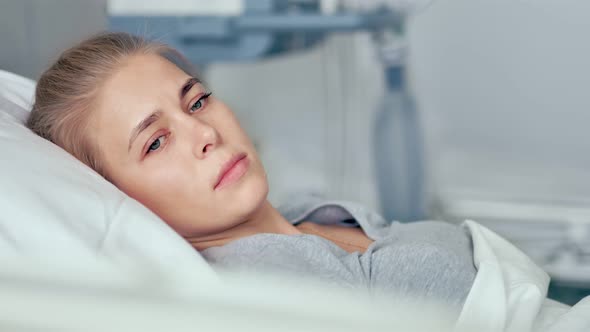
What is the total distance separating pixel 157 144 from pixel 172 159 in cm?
3

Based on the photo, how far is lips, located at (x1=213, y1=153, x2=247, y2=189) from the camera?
104 centimetres

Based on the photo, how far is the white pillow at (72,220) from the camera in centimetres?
83

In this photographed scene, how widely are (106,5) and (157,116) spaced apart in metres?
0.90

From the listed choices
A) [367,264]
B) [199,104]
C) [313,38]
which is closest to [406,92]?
[313,38]

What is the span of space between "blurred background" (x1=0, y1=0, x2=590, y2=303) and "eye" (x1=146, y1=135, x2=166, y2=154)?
0.62m

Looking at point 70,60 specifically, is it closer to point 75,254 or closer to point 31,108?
point 31,108

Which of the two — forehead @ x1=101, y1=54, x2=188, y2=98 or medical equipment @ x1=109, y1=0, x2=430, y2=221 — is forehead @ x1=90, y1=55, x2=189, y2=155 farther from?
medical equipment @ x1=109, y1=0, x2=430, y2=221

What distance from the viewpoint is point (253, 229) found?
3.60 ft

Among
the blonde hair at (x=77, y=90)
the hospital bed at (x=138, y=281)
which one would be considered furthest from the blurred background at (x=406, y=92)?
the hospital bed at (x=138, y=281)

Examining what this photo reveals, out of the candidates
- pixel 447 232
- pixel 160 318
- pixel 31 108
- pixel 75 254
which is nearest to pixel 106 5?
pixel 31 108

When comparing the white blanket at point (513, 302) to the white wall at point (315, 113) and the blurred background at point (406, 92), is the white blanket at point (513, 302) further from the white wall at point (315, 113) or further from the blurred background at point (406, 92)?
the white wall at point (315, 113)

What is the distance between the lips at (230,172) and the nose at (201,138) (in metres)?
0.03

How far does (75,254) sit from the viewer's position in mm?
809

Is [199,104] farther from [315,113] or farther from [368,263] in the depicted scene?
[315,113]
